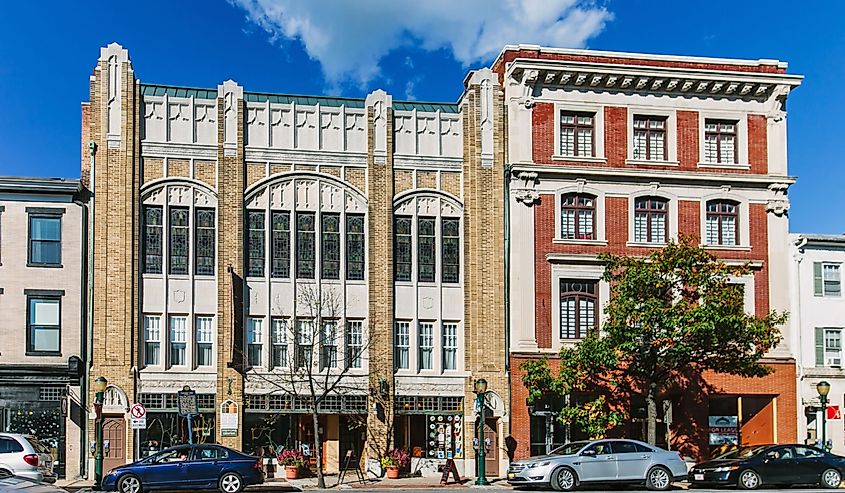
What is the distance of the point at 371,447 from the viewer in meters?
38.7

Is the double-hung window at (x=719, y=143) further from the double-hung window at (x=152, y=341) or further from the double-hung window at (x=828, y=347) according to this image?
the double-hung window at (x=152, y=341)

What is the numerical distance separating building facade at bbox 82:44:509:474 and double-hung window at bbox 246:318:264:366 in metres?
0.05

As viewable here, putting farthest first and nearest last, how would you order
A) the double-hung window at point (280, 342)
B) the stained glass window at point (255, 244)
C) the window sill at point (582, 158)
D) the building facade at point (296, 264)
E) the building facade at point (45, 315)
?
the window sill at point (582, 158) → the stained glass window at point (255, 244) → the double-hung window at point (280, 342) → the building facade at point (296, 264) → the building facade at point (45, 315)

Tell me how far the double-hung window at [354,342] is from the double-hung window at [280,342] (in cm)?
215

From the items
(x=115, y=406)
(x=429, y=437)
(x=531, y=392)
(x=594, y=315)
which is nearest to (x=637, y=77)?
(x=594, y=315)

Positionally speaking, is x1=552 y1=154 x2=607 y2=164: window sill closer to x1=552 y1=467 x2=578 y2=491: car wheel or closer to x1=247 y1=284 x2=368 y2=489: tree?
x1=247 y1=284 x2=368 y2=489: tree

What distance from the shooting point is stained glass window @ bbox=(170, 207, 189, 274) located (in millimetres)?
38781

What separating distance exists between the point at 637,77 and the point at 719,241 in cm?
689

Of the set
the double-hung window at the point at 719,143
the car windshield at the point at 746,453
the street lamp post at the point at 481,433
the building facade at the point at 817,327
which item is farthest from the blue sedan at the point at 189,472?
the building facade at the point at 817,327

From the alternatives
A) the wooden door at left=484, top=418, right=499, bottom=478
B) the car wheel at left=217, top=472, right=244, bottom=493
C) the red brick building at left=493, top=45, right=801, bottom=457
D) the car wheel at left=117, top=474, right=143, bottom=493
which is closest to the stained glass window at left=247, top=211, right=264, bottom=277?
the red brick building at left=493, top=45, right=801, bottom=457


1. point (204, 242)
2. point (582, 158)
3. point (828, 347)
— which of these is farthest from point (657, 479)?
point (204, 242)

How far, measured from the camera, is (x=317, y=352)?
3925 centimetres

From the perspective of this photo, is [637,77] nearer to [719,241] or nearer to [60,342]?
[719,241]

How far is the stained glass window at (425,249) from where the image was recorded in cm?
4053
